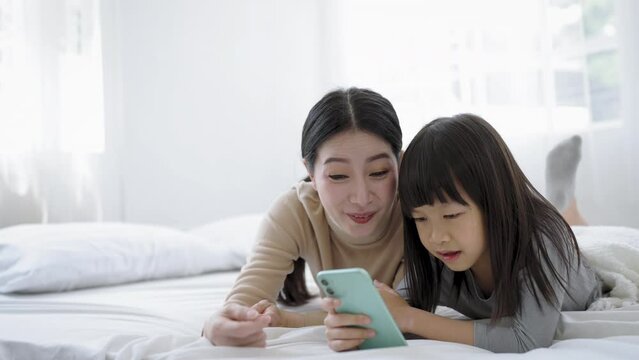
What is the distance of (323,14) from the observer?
337cm

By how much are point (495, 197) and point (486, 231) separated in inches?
2.2

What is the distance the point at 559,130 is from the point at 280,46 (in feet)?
4.70

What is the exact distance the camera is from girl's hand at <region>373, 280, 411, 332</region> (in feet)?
3.43

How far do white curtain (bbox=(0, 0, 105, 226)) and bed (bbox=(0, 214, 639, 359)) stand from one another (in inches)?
19.7

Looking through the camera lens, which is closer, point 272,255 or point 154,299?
point 272,255

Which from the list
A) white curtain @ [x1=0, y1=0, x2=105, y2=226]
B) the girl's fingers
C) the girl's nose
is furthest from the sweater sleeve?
white curtain @ [x1=0, y1=0, x2=105, y2=226]

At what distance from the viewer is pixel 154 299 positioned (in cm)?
172

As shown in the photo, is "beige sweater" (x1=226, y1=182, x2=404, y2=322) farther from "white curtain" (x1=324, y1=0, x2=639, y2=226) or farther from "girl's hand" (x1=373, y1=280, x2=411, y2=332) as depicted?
"white curtain" (x1=324, y1=0, x2=639, y2=226)

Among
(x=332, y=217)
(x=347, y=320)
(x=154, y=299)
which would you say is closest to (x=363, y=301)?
(x=347, y=320)

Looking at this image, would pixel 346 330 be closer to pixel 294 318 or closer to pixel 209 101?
pixel 294 318

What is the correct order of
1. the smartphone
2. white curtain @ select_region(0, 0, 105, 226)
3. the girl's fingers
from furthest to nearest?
white curtain @ select_region(0, 0, 105, 226)
the girl's fingers
the smartphone

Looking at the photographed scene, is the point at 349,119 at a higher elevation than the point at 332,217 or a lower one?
higher

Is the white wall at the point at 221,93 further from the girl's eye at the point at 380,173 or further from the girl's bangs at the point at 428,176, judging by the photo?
the girl's bangs at the point at 428,176

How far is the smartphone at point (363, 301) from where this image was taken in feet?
2.92
